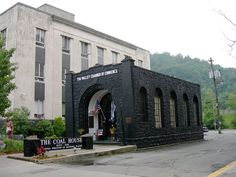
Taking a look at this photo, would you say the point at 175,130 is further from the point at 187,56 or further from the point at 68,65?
the point at 187,56

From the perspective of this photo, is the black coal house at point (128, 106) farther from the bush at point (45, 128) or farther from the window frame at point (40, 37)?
the window frame at point (40, 37)

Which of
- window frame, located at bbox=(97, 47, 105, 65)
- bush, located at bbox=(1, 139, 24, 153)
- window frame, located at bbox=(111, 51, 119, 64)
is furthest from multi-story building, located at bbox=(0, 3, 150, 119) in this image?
bush, located at bbox=(1, 139, 24, 153)

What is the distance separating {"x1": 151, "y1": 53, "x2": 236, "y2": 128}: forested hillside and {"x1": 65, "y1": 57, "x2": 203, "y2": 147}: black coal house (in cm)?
4539

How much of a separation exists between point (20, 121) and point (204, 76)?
64187 millimetres

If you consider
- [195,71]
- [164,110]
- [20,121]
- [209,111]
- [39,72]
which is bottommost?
[20,121]

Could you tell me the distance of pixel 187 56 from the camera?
95.7m

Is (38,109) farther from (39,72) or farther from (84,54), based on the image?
(84,54)

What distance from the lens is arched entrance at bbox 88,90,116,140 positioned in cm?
2472

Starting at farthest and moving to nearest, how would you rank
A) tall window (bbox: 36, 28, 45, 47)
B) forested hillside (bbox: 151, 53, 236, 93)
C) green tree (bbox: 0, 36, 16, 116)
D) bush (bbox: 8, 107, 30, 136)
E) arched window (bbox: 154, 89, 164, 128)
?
forested hillside (bbox: 151, 53, 236, 93), tall window (bbox: 36, 28, 45, 47), bush (bbox: 8, 107, 30, 136), arched window (bbox: 154, 89, 164, 128), green tree (bbox: 0, 36, 16, 116)

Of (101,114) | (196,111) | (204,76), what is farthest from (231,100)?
(101,114)

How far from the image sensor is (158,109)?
971 inches

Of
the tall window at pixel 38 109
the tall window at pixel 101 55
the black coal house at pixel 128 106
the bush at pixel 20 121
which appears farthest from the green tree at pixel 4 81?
the tall window at pixel 101 55

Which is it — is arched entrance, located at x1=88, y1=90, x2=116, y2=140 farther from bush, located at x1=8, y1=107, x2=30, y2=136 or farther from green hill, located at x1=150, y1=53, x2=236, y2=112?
green hill, located at x1=150, y1=53, x2=236, y2=112

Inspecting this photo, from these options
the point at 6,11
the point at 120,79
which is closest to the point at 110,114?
the point at 120,79
